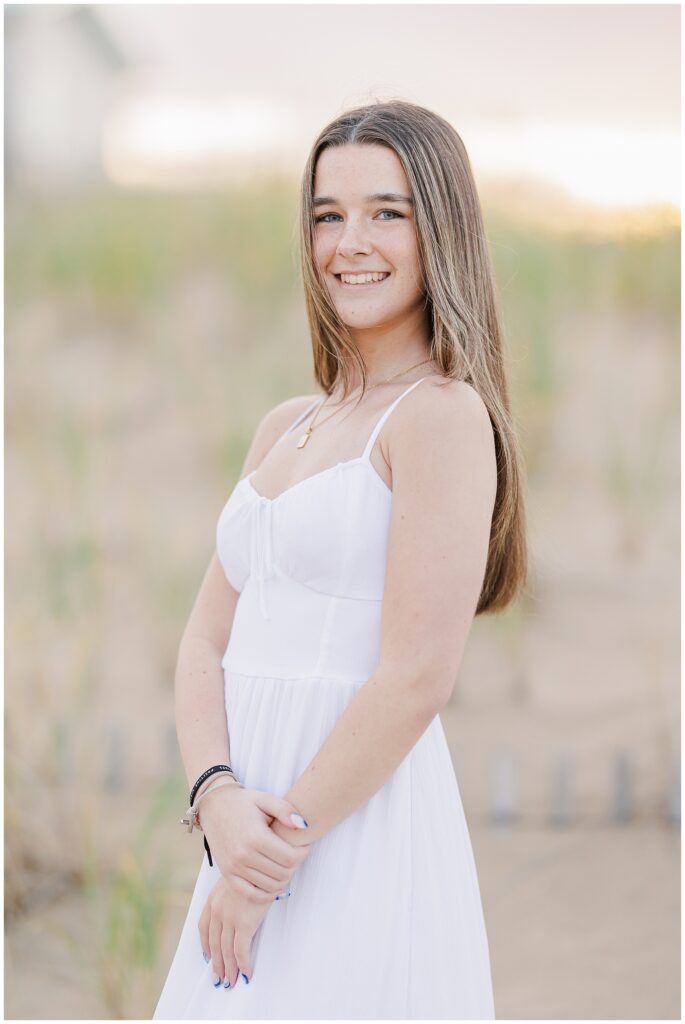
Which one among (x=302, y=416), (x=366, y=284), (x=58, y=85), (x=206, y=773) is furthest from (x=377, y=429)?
(x=58, y=85)

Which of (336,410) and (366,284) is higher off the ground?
(366,284)

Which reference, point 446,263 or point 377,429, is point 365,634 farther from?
point 446,263

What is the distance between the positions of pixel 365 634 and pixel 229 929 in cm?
43

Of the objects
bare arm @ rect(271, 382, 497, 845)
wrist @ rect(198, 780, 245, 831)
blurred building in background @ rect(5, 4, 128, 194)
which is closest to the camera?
bare arm @ rect(271, 382, 497, 845)

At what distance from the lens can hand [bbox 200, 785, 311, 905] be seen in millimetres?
1487

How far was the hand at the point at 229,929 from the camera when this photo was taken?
5.00 feet

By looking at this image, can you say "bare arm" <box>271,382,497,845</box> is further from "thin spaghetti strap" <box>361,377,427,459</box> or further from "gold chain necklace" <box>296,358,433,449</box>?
"gold chain necklace" <box>296,358,433,449</box>

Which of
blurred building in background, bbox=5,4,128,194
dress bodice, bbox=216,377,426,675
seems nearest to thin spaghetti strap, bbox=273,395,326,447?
dress bodice, bbox=216,377,426,675

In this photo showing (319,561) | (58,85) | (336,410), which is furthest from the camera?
(58,85)

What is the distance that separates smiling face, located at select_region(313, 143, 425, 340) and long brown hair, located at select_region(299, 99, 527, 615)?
0.02m

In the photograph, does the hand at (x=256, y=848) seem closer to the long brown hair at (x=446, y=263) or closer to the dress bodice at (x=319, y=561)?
the dress bodice at (x=319, y=561)

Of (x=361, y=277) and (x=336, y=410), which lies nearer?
(x=361, y=277)

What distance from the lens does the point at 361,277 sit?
1.63 metres

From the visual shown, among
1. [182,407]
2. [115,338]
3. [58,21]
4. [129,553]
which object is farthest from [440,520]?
[58,21]
